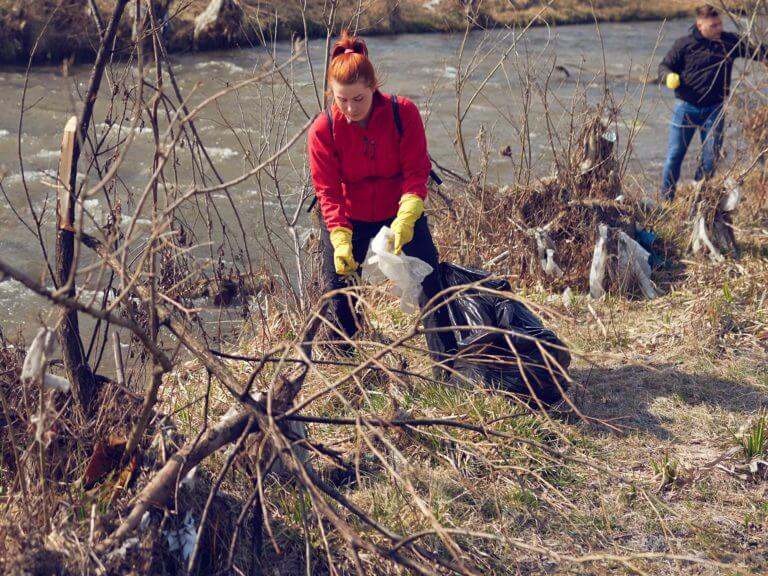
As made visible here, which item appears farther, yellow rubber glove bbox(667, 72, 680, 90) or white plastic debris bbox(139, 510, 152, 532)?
yellow rubber glove bbox(667, 72, 680, 90)

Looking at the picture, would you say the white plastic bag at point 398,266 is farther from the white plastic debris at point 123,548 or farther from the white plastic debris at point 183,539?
the white plastic debris at point 123,548

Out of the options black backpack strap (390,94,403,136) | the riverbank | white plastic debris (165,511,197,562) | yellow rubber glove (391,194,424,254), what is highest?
the riverbank

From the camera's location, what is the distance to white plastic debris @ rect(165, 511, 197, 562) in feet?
8.27

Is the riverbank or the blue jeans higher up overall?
the riverbank

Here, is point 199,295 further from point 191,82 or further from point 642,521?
point 191,82

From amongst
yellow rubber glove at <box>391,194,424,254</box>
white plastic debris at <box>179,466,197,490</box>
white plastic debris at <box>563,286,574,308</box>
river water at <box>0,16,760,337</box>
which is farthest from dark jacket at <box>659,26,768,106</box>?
white plastic debris at <box>179,466,197,490</box>

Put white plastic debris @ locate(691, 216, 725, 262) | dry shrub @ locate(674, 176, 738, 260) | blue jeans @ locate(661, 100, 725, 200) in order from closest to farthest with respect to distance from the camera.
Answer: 1. white plastic debris @ locate(691, 216, 725, 262)
2. dry shrub @ locate(674, 176, 738, 260)
3. blue jeans @ locate(661, 100, 725, 200)

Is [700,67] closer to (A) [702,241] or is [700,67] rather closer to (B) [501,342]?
(A) [702,241]

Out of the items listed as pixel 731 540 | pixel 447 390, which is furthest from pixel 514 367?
pixel 731 540

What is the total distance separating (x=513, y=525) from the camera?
9.81 ft

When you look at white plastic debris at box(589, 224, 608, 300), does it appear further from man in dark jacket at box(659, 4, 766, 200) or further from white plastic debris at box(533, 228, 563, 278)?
man in dark jacket at box(659, 4, 766, 200)

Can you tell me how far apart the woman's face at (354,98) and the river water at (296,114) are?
2111mm

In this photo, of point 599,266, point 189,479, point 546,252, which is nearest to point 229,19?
point 546,252

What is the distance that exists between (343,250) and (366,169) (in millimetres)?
354
